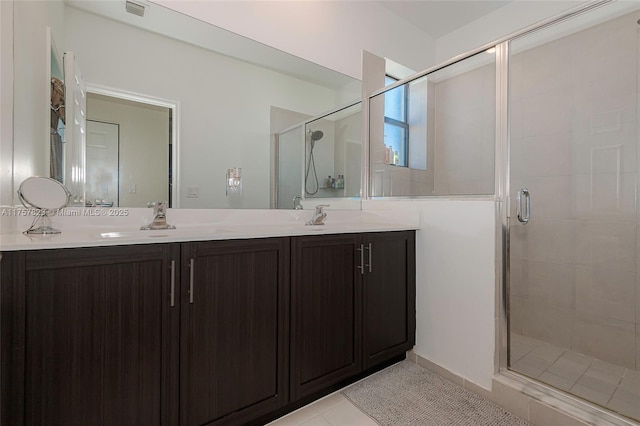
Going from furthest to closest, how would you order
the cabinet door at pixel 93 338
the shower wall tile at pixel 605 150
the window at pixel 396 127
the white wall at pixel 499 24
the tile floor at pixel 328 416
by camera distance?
1. the window at pixel 396 127
2. the white wall at pixel 499 24
3. the shower wall tile at pixel 605 150
4. the tile floor at pixel 328 416
5. the cabinet door at pixel 93 338

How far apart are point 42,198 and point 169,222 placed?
526mm

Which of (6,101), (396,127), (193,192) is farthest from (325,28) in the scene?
(6,101)

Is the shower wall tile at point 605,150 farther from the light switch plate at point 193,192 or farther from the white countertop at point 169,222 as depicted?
the light switch plate at point 193,192

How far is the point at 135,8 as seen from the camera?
1.54 metres

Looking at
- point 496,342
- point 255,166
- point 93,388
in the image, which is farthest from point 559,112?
point 93,388

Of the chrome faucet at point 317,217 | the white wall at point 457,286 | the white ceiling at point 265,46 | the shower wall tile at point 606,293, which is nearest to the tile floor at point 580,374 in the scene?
the white wall at point 457,286

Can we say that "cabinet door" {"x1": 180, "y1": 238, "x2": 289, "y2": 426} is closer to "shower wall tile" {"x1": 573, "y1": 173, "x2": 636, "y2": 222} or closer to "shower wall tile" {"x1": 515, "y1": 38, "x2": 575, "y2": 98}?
"shower wall tile" {"x1": 573, "y1": 173, "x2": 636, "y2": 222}

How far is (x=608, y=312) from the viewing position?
1.99m

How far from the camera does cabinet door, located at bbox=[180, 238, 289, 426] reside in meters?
1.17

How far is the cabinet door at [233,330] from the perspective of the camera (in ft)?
3.82

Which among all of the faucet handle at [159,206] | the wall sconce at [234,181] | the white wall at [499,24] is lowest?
the faucet handle at [159,206]

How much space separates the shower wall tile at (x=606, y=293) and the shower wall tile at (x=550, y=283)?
5 cm

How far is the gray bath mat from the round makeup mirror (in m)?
1.60

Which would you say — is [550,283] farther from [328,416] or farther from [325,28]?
[325,28]
